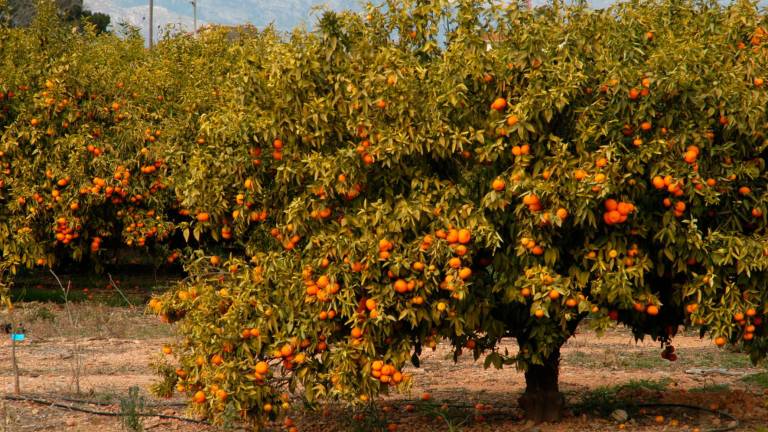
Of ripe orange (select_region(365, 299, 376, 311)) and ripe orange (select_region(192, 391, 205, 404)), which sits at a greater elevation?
ripe orange (select_region(365, 299, 376, 311))

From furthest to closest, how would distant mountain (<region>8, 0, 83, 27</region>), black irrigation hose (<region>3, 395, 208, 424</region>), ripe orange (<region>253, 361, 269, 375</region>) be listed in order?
distant mountain (<region>8, 0, 83, 27</region>) < black irrigation hose (<region>3, 395, 208, 424</region>) < ripe orange (<region>253, 361, 269, 375</region>)

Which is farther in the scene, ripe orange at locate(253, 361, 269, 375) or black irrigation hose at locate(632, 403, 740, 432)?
black irrigation hose at locate(632, 403, 740, 432)

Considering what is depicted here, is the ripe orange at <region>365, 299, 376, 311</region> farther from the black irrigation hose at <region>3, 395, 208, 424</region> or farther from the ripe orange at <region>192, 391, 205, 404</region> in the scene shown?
the black irrigation hose at <region>3, 395, 208, 424</region>

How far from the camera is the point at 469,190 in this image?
18.9ft

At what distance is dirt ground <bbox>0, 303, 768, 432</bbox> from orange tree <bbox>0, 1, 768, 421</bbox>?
1068 mm

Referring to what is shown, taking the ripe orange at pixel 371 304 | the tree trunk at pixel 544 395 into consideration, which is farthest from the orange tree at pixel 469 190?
the tree trunk at pixel 544 395

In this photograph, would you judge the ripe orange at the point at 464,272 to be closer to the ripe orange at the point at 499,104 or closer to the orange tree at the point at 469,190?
the orange tree at the point at 469,190

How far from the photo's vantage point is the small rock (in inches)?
277

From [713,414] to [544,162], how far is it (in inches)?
111

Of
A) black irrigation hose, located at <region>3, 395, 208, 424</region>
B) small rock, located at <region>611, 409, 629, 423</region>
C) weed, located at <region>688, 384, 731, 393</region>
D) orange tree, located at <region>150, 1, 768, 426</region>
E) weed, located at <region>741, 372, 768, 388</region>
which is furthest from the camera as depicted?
weed, located at <region>741, 372, 768, 388</region>

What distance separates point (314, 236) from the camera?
577cm

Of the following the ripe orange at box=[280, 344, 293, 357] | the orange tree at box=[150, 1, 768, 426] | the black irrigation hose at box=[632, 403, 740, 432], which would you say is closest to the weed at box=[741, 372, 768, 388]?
the black irrigation hose at box=[632, 403, 740, 432]

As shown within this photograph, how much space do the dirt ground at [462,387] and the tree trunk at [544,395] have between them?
0.09 meters

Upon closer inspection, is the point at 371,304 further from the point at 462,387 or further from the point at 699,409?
the point at 462,387
